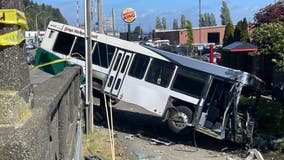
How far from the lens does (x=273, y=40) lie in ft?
46.6

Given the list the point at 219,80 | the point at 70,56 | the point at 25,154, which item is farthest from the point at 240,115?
the point at 25,154

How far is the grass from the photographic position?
12589mm

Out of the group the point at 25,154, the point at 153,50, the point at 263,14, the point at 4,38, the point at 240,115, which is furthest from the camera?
the point at 263,14

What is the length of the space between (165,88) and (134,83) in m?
1.22

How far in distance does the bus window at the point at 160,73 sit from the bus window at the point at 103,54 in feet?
5.63

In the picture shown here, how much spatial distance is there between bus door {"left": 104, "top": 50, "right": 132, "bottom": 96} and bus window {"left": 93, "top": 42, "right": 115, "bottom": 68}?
297mm

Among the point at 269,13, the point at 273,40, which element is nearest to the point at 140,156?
the point at 273,40

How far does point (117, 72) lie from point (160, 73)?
5.61ft

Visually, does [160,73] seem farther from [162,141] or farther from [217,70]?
[162,141]

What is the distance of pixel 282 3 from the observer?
23.3 metres

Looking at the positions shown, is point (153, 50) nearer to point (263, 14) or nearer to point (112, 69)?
point (112, 69)

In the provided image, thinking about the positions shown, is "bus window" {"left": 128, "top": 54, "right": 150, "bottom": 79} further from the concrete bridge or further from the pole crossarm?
the pole crossarm

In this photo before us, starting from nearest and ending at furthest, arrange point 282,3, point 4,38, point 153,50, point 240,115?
point 4,38
point 240,115
point 153,50
point 282,3

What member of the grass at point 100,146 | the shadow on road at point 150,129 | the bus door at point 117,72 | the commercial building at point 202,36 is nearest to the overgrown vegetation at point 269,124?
the shadow on road at point 150,129
